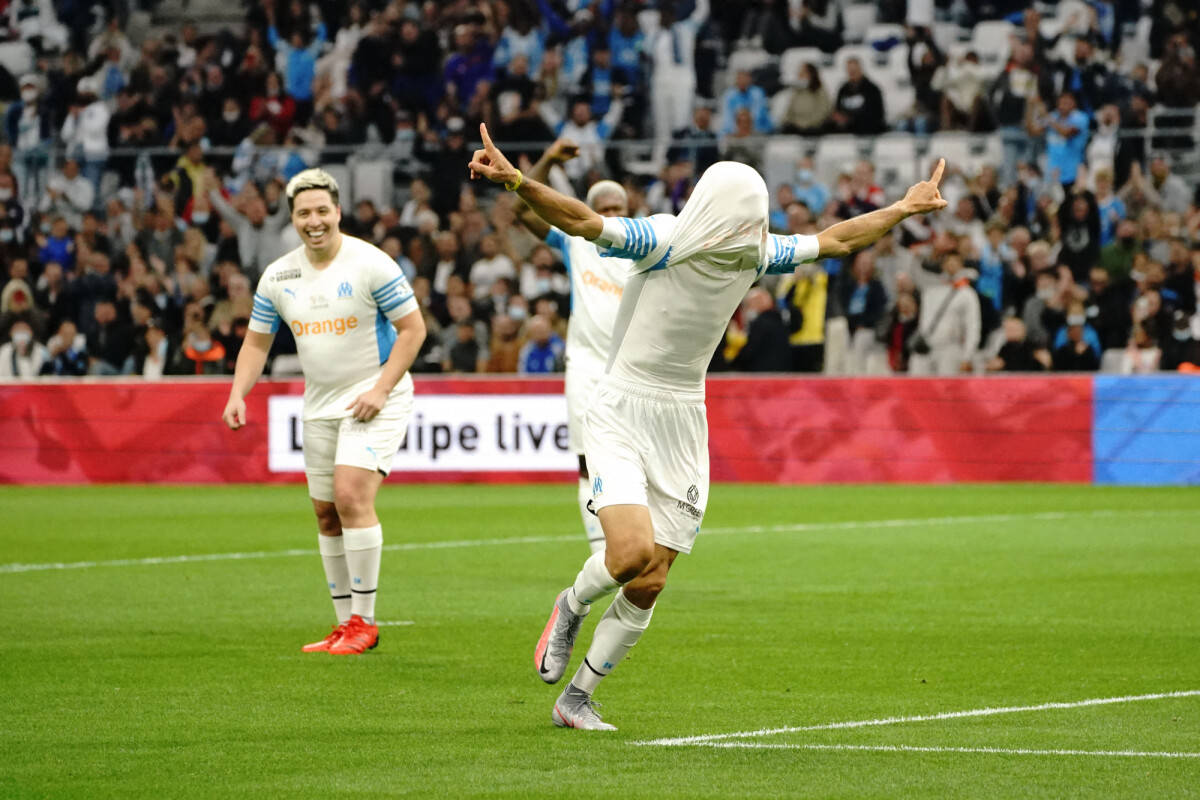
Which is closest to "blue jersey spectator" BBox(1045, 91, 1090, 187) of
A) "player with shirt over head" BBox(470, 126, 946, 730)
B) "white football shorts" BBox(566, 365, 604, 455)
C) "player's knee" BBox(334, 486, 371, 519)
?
"white football shorts" BBox(566, 365, 604, 455)

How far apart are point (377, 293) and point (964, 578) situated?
16.7 ft

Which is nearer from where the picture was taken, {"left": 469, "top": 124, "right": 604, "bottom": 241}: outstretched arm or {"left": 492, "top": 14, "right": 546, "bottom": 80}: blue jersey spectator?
{"left": 469, "top": 124, "right": 604, "bottom": 241}: outstretched arm

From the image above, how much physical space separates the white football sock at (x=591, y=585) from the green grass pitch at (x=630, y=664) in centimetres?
49

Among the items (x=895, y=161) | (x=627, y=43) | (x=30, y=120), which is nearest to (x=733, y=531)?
(x=895, y=161)

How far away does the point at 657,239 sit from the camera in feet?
22.2

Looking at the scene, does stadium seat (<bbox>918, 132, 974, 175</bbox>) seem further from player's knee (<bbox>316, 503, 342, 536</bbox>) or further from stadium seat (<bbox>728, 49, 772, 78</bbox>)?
player's knee (<bbox>316, 503, 342, 536</bbox>)

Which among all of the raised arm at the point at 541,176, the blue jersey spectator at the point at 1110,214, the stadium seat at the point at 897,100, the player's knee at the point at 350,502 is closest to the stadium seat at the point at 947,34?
the stadium seat at the point at 897,100

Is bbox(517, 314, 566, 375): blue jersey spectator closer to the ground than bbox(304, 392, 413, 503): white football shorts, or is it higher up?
closer to the ground

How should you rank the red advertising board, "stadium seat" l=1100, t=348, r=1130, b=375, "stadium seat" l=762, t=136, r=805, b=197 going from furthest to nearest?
1. "stadium seat" l=762, t=136, r=805, b=197
2. "stadium seat" l=1100, t=348, r=1130, b=375
3. the red advertising board

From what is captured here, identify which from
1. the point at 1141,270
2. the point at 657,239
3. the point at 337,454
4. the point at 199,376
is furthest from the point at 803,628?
the point at 199,376

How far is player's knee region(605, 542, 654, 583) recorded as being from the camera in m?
6.72

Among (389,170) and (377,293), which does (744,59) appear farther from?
(377,293)

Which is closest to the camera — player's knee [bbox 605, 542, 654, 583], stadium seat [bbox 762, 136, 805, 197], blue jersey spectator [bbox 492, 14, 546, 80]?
player's knee [bbox 605, 542, 654, 583]

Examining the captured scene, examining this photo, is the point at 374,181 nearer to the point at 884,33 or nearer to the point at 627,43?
the point at 627,43
